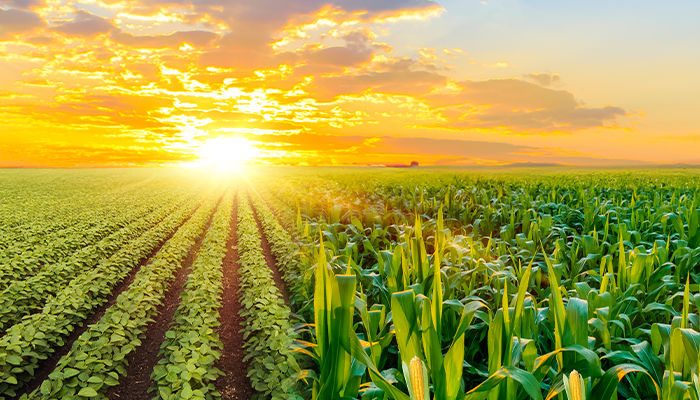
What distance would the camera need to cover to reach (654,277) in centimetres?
518

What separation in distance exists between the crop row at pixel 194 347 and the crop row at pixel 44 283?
2759mm

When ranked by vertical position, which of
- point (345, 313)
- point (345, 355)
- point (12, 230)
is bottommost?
point (12, 230)

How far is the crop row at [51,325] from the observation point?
507 centimetres

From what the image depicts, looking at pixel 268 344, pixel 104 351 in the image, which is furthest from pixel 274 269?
pixel 268 344

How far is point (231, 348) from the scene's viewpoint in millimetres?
6121

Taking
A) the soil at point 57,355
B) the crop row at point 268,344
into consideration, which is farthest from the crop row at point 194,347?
the soil at point 57,355

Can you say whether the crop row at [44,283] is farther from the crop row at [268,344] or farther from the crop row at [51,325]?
the crop row at [268,344]

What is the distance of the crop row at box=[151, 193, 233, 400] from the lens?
4293 mm

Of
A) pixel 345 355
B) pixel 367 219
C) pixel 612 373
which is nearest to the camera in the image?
pixel 612 373

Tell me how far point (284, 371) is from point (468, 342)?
197 centimetres

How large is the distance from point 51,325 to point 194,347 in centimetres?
265

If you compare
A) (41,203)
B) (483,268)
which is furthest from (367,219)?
(41,203)

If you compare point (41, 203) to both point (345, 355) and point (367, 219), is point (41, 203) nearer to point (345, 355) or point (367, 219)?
point (367, 219)

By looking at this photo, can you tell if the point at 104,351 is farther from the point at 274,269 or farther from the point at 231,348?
the point at 274,269
